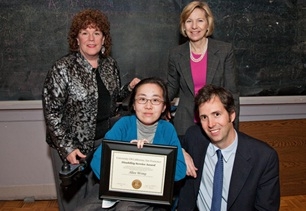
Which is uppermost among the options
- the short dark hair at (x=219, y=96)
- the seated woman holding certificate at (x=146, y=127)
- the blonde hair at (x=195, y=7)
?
the blonde hair at (x=195, y=7)

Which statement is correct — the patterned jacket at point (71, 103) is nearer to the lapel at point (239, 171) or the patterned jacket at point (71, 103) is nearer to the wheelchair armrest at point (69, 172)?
the wheelchair armrest at point (69, 172)

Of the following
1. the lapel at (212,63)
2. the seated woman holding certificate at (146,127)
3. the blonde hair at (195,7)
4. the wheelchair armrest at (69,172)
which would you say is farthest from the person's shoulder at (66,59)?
the lapel at (212,63)

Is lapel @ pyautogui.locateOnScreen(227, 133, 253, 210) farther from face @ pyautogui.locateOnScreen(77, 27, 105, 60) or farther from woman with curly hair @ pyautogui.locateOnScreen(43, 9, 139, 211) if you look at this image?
face @ pyautogui.locateOnScreen(77, 27, 105, 60)

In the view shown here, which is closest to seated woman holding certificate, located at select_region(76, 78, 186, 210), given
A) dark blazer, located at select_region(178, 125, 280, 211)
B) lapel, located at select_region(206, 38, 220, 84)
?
dark blazer, located at select_region(178, 125, 280, 211)

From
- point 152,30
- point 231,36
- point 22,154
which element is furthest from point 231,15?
point 22,154

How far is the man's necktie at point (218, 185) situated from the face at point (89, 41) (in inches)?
35.1

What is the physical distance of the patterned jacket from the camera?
1924 millimetres

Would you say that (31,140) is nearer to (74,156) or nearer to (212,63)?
(74,156)

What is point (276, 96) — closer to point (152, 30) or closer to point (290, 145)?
point (290, 145)

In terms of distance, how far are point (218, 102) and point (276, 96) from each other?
1.53m

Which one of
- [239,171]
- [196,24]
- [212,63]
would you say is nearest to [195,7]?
[196,24]

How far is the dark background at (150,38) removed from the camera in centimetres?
271

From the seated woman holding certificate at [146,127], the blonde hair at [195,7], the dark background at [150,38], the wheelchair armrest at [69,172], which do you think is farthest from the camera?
the dark background at [150,38]

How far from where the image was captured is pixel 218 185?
181 centimetres
